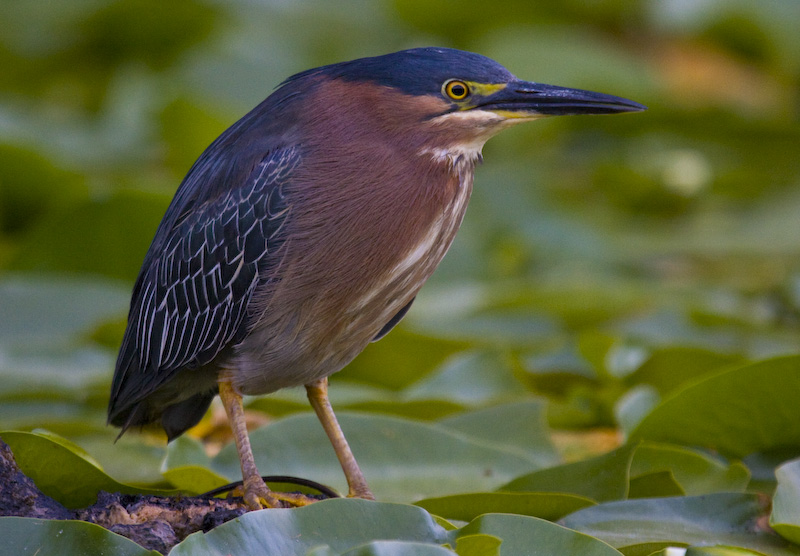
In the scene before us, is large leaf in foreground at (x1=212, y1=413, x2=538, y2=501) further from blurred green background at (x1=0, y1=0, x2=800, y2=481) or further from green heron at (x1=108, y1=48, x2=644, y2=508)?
blurred green background at (x1=0, y1=0, x2=800, y2=481)

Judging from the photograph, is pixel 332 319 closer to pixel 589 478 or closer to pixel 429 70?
pixel 429 70

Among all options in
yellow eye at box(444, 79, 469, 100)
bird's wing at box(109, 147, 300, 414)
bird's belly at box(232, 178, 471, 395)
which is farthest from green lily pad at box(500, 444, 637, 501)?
yellow eye at box(444, 79, 469, 100)

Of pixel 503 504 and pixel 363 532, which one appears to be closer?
pixel 363 532

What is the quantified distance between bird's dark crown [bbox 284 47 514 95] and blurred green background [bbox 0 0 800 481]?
1.48 metres

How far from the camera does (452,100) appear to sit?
8.18 feet

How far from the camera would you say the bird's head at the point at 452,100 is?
2.49m

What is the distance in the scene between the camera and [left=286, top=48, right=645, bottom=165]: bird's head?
8.16ft

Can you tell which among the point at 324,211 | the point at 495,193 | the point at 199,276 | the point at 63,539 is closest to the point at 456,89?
the point at 324,211

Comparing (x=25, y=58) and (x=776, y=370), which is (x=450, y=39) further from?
(x=776, y=370)

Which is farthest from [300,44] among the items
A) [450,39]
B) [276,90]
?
[276,90]

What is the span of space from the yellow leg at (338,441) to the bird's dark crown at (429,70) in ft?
3.26

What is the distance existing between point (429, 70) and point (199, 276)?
2.95ft

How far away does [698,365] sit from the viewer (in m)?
4.02

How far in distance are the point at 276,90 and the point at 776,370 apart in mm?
1781
